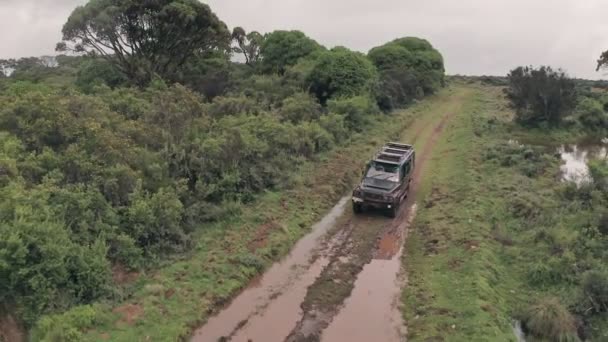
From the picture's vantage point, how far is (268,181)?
22734 millimetres

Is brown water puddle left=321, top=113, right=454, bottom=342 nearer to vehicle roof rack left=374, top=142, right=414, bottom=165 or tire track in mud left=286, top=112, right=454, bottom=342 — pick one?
tire track in mud left=286, top=112, right=454, bottom=342

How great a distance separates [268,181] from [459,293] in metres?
10.8

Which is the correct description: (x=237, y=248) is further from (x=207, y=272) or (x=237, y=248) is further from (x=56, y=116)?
(x=56, y=116)

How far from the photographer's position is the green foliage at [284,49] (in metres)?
49.3

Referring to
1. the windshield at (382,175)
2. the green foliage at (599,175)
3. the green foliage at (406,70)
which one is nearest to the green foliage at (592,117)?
the green foliage at (406,70)

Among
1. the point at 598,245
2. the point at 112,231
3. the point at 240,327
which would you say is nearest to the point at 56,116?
the point at 112,231

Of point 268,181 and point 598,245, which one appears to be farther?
point 268,181

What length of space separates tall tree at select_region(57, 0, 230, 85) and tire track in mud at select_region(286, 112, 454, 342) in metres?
27.5

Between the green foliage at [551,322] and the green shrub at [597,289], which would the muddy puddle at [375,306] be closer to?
the green foliage at [551,322]

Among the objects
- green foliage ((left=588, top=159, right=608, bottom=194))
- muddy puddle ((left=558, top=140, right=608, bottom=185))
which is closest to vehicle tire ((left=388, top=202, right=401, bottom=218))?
green foliage ((left=588, top=159, right=608, bottom=194))

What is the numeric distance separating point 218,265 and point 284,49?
37.5 meters

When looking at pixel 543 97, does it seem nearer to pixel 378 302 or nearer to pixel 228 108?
pixel 228 108

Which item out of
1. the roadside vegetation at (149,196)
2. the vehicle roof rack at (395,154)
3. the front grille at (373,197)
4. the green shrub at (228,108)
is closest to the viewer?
the roadside vegetation at (149,196)

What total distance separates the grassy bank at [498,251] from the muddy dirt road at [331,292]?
694 millimetres
